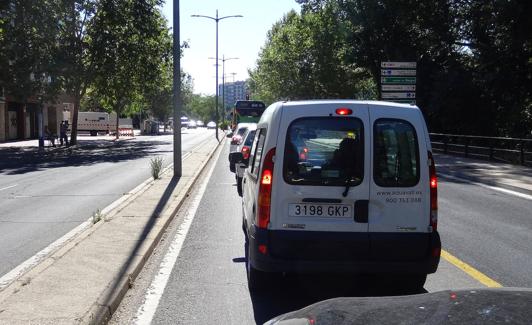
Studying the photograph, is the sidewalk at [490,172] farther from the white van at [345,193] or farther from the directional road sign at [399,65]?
the white van at [345,193]

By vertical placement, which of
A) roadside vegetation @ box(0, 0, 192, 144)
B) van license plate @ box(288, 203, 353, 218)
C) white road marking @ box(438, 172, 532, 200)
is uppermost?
roadside vegetation @ box(0, 0, 192, 144)

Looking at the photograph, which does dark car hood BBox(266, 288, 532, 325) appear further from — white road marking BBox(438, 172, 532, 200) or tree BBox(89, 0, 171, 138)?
tree BBox(89, 0, 171, 138)

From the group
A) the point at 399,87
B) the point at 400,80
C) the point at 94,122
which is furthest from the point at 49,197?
the point at 94,122

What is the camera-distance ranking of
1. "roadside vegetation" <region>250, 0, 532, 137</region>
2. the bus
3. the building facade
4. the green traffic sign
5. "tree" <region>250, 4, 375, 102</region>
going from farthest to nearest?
"tree" <region>250, 4, 375, 102</region> → the building facade → the bus → "roadside vegetation" <region>250, 0, 532, 137</region> → the green traffic sign

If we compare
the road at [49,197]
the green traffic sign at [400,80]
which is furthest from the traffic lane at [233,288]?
the green traffic sign at [400,80]

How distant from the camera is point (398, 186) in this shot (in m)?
5.39

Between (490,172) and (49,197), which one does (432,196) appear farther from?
(490,172)

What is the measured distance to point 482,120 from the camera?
1292 inches

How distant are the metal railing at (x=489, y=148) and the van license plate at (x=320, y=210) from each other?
1804 cm

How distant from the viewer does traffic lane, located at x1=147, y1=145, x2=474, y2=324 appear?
5.22m

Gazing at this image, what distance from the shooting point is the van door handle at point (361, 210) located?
5336 millimetres

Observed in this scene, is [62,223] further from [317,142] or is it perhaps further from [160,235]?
[317,142]

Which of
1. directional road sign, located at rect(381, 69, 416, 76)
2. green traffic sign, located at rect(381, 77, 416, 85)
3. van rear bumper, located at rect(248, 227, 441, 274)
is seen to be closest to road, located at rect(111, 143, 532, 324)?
van rear bumper, located at rect(248, 227, 441, 274)

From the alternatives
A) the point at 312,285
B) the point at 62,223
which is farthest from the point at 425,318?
the point at 62,223
